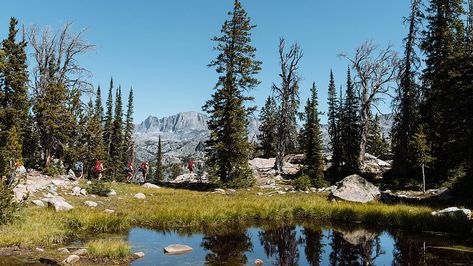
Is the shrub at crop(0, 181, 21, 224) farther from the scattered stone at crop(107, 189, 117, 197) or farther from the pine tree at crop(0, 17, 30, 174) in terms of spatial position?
the pine tree at crop(0, 17, 30, 174)

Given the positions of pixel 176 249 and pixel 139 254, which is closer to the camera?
pixel 139 254

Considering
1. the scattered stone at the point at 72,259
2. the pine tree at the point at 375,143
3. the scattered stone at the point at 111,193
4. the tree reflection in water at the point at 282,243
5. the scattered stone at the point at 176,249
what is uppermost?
the pine tree at the point at 375,143

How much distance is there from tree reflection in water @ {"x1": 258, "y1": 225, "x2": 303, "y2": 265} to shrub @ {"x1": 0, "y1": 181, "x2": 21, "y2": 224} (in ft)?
26.4

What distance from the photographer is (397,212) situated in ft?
59.9

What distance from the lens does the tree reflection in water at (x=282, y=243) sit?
39.9 ft

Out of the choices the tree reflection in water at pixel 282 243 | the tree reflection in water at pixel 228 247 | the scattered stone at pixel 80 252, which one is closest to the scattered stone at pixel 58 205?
the scattered stone at pixel 80 252

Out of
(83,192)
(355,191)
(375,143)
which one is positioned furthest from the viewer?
(375,143)

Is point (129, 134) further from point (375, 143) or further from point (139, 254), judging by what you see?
point (139, 254)

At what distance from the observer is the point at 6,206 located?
39.9 feet

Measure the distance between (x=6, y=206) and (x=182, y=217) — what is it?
268 inches

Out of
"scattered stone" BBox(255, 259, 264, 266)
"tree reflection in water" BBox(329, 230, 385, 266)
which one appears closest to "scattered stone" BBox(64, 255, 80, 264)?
"scattered stone" BBox(255, 259, 264, 266)

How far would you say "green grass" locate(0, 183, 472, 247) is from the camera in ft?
40.5

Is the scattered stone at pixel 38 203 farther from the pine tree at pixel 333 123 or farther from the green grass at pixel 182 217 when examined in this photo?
the pine tree at pixel 333 123

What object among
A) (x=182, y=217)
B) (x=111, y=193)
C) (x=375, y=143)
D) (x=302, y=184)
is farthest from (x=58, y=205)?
(x=375, y=143)
